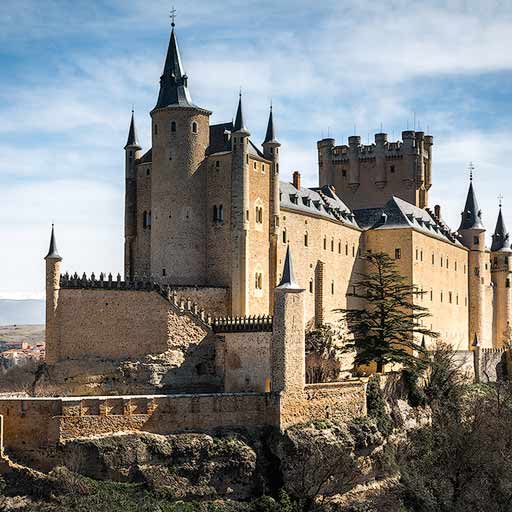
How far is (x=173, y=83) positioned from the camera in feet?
171

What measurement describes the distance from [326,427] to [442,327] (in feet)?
96.1

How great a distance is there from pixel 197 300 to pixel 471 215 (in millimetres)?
36567

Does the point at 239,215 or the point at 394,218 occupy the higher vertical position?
the point at 394,218

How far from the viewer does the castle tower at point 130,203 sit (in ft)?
179

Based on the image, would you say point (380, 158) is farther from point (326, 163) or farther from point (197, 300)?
point (197, 300)

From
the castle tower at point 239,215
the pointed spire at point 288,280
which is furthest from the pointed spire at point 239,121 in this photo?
the pointed spire at point 288,280

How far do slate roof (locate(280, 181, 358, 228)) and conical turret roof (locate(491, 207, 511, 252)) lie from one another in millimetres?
19749

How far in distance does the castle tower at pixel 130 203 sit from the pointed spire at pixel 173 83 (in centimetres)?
395

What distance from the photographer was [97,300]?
156ft

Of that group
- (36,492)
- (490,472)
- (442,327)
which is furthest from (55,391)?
(442,327)

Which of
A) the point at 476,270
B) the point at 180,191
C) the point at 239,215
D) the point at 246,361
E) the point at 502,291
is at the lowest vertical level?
the point at 246,361

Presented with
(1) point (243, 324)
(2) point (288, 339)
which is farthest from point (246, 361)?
(2) point (288, 339)

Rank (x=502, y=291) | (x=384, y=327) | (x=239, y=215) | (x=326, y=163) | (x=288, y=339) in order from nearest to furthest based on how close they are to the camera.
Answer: (x=288, y=339)
(x=239, y=215)
(x=384, y=327)
(x=326, y=163)
(x=502, y=291)

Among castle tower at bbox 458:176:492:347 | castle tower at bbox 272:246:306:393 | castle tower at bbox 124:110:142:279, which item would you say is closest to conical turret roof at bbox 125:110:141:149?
castle tower at bbox 124:110:142:279
